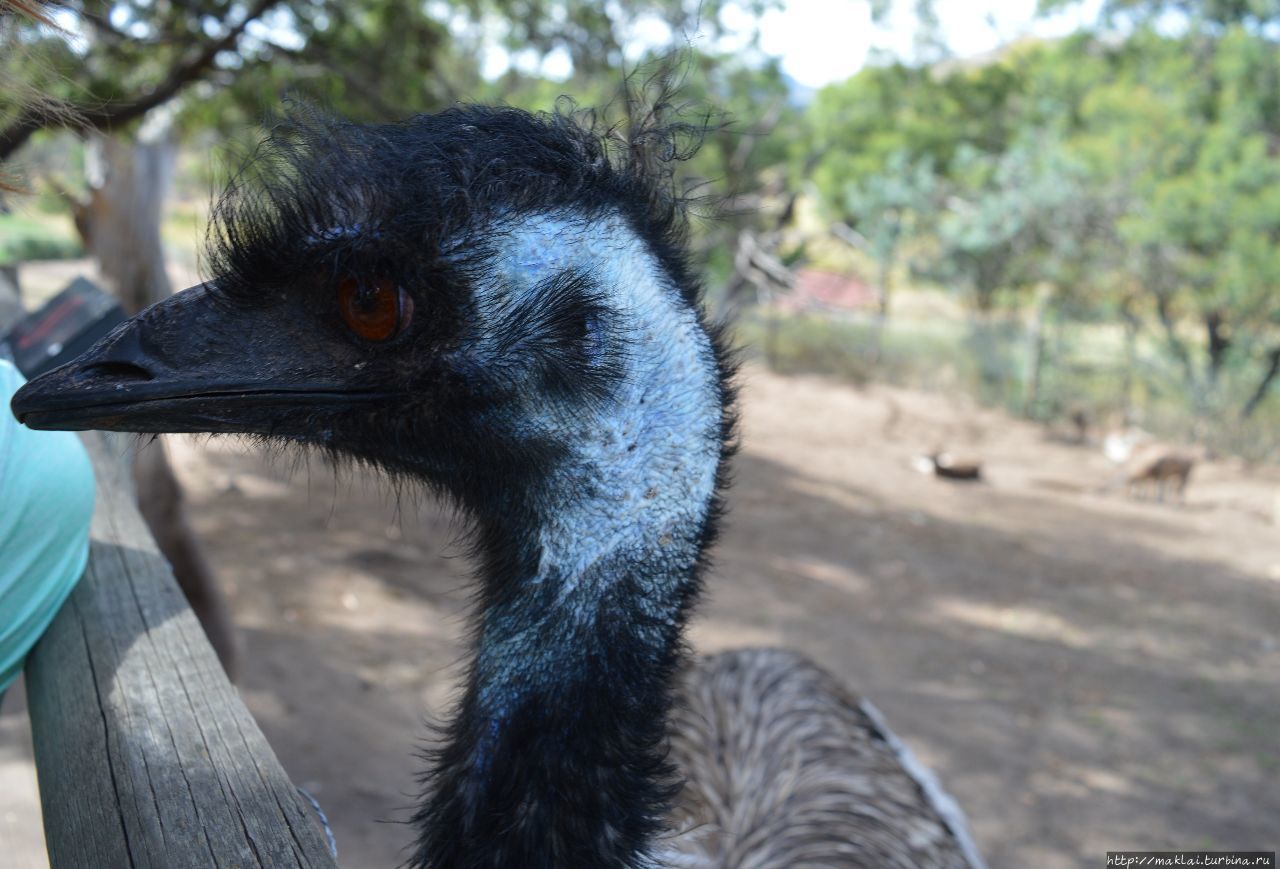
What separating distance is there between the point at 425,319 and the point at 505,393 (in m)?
0.13

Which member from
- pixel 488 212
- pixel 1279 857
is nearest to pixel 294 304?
pixel 488 212

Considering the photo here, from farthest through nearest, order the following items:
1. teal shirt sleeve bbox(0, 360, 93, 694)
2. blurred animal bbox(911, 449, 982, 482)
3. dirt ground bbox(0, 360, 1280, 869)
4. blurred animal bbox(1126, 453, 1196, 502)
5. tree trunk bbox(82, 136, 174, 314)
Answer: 1. blurred animal bbox(911, 449, 982, 482)
2. blurred animal bbox(1126, 453, 1196, 502)
3. tree trunk bbox(82, 136, 174, 314)
4. dirt ground bbox(0, 360, 1280, 869)
5. teal shirt sleeve bbox(0, 360, 93, 694)

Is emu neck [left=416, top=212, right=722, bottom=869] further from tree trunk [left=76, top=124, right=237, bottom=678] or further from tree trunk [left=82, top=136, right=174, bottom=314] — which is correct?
tree trunk [left=82, top=136, right=174, bottom=314]

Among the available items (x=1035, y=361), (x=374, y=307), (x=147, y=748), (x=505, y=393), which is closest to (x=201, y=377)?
(x=374, y=307)

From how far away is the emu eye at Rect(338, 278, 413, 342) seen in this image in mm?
1183

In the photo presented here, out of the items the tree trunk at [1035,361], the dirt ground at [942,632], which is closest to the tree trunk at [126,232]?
the dirt ground at [942,632]

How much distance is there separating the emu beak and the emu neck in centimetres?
27

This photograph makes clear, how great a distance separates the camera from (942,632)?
23.1 ft

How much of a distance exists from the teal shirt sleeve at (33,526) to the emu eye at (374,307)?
653 mm

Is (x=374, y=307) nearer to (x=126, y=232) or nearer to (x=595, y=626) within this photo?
(x=595, y=626)

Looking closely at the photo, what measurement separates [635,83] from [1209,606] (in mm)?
7850

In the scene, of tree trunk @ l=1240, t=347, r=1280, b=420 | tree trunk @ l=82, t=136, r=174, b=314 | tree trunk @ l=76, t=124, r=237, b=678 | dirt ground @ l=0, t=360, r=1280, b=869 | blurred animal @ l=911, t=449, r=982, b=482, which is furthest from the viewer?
tree trunk @ l=1240, t=347, r=1280, b=420

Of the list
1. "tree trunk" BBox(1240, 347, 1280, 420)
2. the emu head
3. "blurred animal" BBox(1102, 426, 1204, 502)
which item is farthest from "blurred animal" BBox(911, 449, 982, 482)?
the emu head

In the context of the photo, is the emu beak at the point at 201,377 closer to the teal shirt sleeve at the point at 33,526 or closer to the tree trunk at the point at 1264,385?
the teal shirt sleeve at the point at 33,526
